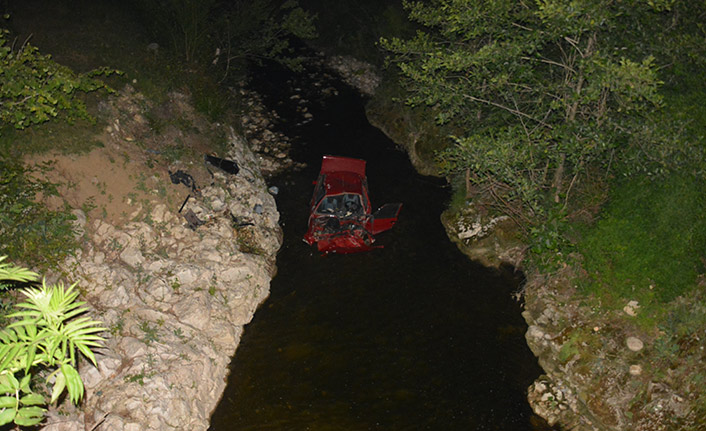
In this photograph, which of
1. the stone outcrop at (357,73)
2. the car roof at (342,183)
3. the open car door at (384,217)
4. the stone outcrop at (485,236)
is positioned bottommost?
the stone outcrop at (485,236)

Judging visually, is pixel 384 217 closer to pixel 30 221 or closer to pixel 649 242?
pixel 649 242

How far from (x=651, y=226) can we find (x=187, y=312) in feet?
38.3

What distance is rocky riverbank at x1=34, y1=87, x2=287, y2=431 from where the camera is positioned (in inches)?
380

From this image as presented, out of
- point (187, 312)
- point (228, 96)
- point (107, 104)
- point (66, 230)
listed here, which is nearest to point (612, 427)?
point (187, 312)

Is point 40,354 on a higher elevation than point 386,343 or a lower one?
higher

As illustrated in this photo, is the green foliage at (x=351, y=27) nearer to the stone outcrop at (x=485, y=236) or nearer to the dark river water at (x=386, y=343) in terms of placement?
the stone outcrop at (x=485, y=236)

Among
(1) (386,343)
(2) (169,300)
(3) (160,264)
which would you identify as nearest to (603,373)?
(1) (386,343)

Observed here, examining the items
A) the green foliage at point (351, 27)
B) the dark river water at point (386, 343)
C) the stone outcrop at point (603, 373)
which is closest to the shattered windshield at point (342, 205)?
the dark river water at point (386, 343)

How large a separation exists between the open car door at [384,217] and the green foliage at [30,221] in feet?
27.4

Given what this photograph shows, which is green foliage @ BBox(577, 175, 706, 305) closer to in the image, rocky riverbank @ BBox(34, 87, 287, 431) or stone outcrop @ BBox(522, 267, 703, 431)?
stone outcrop @ BBox(522, 267, 703, 431)

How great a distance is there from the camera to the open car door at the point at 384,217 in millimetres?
14984

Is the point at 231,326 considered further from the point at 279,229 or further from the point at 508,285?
the point at 508,285

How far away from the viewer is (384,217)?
49.9 ft

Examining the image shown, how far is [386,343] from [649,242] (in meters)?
6.94
